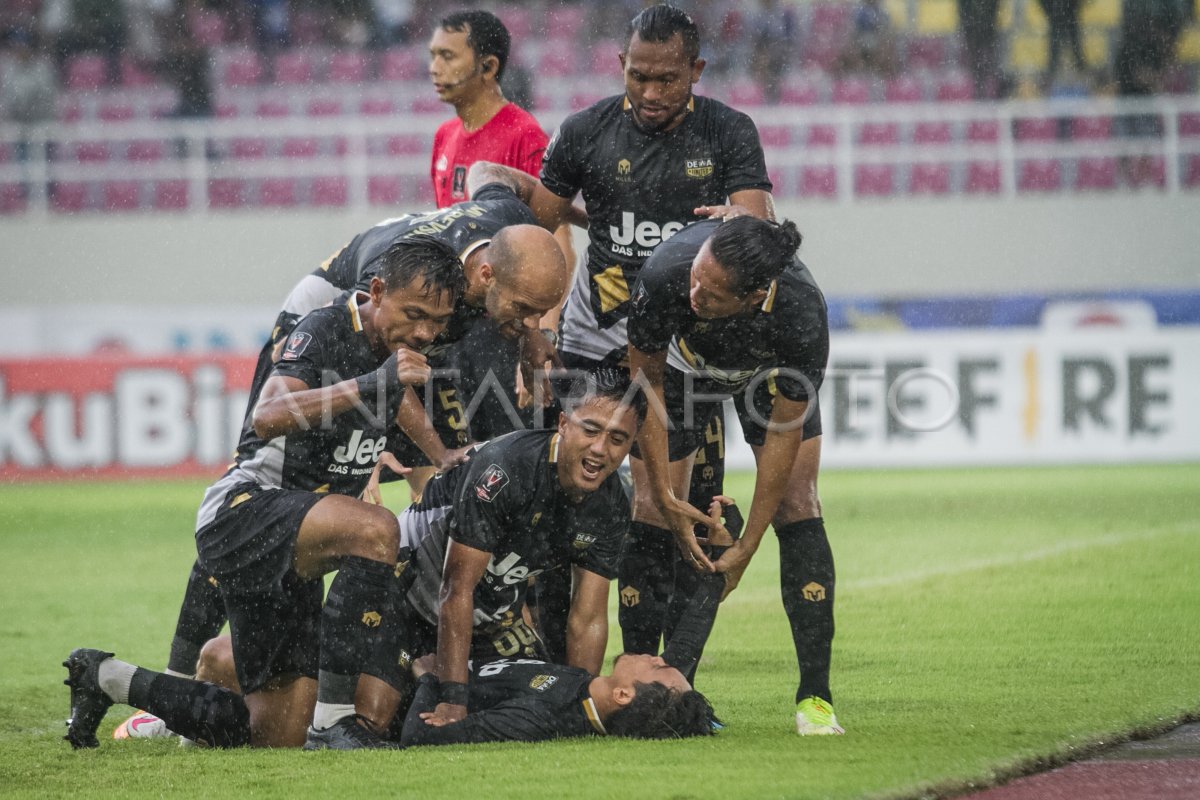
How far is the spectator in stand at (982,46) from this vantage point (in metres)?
18.4

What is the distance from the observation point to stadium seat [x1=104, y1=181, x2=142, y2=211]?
17.8 metres

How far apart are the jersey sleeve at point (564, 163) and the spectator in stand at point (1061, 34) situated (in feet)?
43.1

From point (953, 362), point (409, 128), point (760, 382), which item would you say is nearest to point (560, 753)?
point (760, 382)

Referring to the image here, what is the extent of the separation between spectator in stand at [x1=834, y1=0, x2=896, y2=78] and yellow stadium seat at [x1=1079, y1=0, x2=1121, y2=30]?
2.15 meters

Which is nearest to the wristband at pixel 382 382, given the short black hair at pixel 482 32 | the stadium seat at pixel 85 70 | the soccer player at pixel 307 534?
the soccer player at pixel 307 534

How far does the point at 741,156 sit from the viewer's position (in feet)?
18.8

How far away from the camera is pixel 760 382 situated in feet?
17.4

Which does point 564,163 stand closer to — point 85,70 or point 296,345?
point 296,345

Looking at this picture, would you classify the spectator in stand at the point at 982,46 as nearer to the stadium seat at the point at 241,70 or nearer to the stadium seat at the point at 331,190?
the stadium seat at the point at 331,190

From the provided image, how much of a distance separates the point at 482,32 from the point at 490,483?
2.96m

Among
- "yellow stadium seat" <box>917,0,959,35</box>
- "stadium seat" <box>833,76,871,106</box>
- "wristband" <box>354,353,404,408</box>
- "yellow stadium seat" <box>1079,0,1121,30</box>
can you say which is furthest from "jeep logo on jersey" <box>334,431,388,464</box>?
"yellow stadium seat" <box>917,0,959,35</box>

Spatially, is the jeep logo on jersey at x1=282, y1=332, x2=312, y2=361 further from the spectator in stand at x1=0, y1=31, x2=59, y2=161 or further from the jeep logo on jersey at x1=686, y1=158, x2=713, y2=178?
the spectator in stand at x1=0, y1=31, x2=59, y2=161

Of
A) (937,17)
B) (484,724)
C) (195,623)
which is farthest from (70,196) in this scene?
(484,724)

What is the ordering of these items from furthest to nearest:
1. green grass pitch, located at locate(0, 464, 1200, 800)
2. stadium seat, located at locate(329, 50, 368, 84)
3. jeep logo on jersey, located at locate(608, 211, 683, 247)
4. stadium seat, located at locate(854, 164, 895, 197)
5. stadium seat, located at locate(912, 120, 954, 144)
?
stadium seat, located at locate(329, 50, 368, 84) < stadium seat, located at locate(854, 164, 895, 197) < stadium seat, located at locate(912, 120, 954, 144) < jeep logo on jersey, located at locate(608, 211, 683, 247) < green grass pitch, located at locate(0, 464, 1200, 800)
